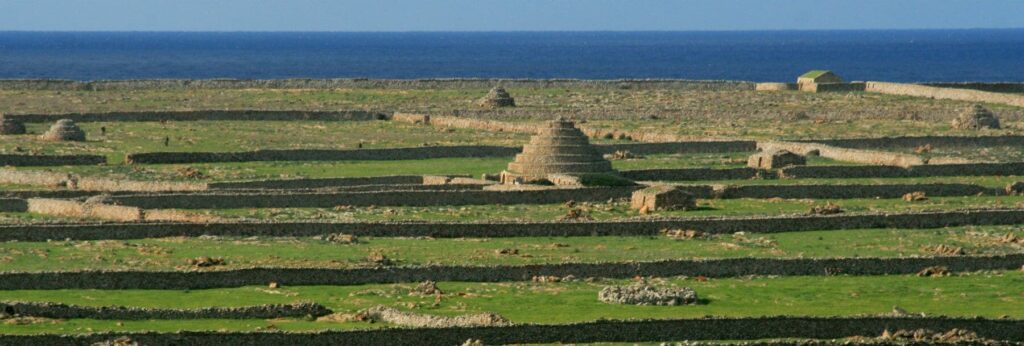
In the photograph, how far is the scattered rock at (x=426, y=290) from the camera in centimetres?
5116

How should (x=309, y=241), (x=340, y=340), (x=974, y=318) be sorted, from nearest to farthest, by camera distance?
1. (x=340, y=340)
2. (x=974, y=318)
3. (x=309, y=241)

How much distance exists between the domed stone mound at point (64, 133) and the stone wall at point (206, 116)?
6933 mm

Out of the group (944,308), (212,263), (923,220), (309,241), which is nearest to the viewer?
(944,308)

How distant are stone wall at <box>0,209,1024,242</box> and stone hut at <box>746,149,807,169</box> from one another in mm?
13645

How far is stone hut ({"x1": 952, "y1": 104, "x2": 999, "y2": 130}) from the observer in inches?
3750

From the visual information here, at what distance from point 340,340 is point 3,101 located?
6618 cm

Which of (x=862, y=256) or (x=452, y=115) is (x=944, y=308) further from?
(x=452, y=115)

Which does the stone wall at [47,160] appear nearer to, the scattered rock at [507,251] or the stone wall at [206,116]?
the stone wall at [206,116]

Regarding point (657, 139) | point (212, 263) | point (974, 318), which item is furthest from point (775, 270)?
point (657, 139)

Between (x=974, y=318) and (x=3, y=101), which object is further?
(x=3, y=101)

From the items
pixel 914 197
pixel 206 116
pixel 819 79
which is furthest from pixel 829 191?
pixel 819 79

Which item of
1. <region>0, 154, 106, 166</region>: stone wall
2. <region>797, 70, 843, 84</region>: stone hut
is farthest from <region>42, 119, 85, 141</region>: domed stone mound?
<region>797, 70, 843, 84</region>: stone hut

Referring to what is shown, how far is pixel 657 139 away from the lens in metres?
89.8

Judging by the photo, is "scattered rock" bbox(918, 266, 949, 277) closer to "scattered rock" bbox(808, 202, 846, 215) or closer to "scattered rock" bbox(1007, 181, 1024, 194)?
"scattered rock" bbox(808, 202, 846, 215)
